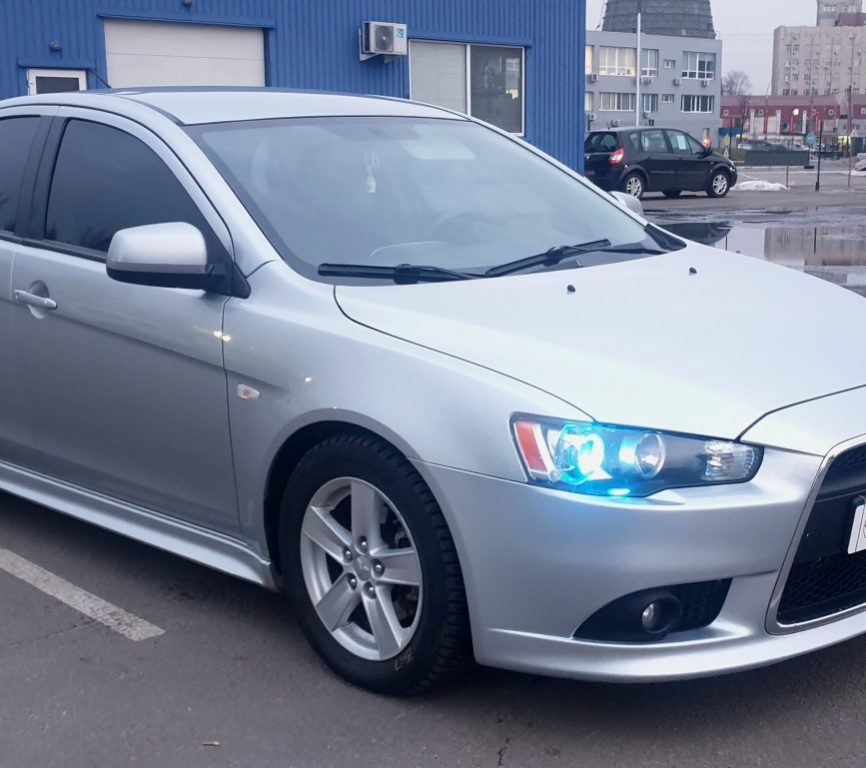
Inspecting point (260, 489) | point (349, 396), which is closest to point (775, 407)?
point (349, 396)

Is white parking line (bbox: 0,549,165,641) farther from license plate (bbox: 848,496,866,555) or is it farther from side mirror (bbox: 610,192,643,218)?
side mirror (bbox: 610,192,643,218)

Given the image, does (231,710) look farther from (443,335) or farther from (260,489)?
(443,335)

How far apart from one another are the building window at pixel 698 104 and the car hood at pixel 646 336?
97.5m

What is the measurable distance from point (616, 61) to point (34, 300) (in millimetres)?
92366

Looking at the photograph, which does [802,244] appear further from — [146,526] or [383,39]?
[146,526]

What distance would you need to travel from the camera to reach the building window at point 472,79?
19.2 metres

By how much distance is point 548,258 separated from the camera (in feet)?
13.1

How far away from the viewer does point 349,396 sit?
326 centimetres

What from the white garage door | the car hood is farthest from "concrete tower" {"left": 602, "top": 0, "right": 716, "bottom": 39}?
the car hood

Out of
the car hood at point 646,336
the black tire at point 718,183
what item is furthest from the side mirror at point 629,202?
the black tire at point 718,183

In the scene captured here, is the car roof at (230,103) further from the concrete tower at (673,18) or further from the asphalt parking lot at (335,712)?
the concrete tower at (673,18)

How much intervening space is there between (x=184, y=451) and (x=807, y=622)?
6.06ft

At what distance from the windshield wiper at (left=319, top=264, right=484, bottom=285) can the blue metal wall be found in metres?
10.2

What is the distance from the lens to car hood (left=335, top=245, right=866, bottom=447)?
3.00 m
